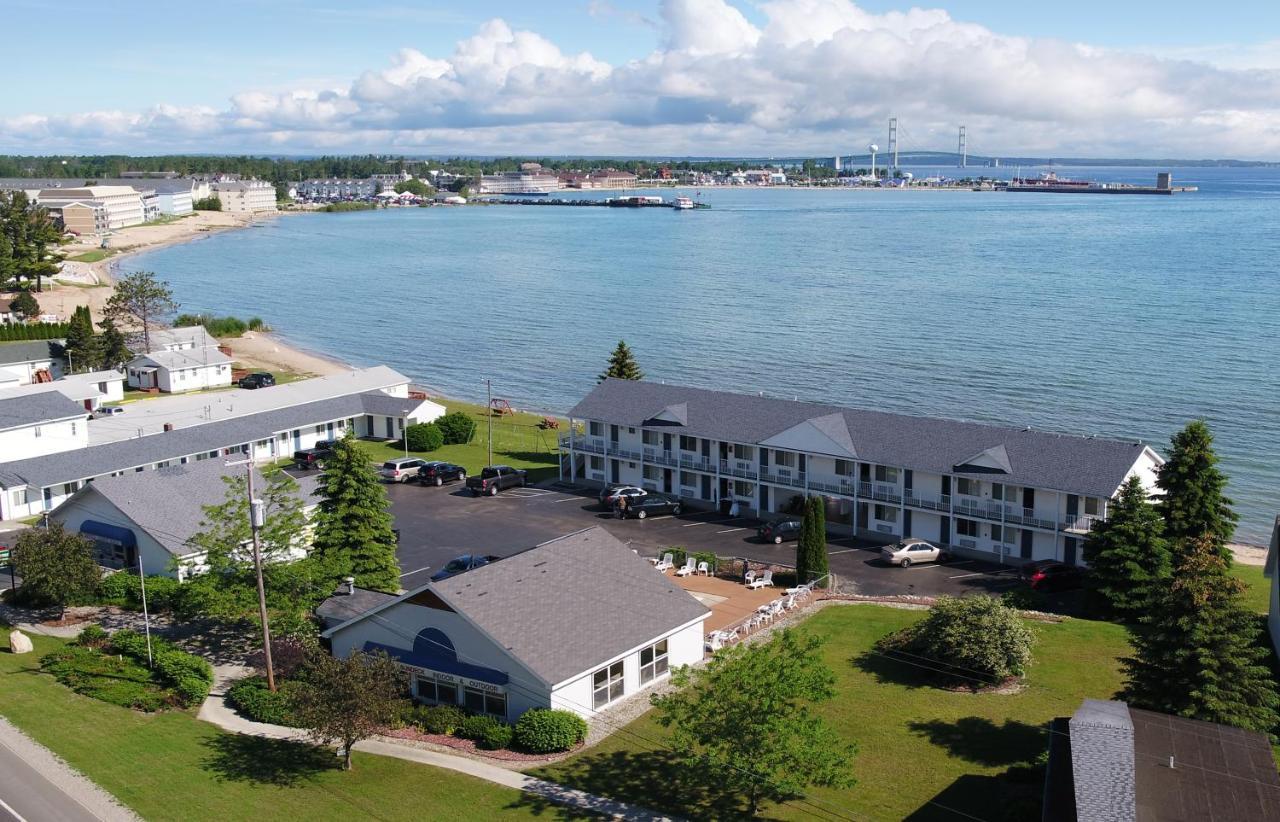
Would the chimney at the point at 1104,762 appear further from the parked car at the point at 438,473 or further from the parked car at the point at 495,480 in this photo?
the parked car at the point at 438,473

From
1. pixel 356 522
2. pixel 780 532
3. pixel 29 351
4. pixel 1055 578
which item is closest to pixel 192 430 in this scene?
pixel 356 522

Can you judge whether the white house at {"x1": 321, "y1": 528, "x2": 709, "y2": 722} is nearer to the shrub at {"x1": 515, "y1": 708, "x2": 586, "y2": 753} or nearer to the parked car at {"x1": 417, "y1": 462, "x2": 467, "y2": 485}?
the shrub at {"x1": 515, "y1": 708, "x2": 586, "y2": 753}

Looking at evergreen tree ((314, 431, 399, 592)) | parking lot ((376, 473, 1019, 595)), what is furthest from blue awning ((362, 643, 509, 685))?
parking lot ((376, 473, 1019, 595))

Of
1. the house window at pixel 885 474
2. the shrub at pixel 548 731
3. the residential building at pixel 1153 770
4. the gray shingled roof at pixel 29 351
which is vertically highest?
the gray shingled roof at pixel 29 351

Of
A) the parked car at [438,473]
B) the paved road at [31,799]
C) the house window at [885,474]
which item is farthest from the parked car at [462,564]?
the house window at [885,474]

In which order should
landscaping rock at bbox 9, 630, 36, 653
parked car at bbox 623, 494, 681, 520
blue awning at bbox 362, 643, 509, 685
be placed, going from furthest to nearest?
parked car at bbox 623, 494, 681, 520 < landscaping rock at bbox 9, 630, 36, 653 < blue awning at bbox 362, 643, 509, 685

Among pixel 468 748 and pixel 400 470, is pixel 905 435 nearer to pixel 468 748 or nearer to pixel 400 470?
pixel 400 470

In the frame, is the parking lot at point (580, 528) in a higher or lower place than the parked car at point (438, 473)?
lower
